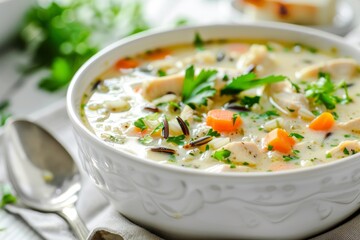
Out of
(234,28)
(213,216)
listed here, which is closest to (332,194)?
(213,216)

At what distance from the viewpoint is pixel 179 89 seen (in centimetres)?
256

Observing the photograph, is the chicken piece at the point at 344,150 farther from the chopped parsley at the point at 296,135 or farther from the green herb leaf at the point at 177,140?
the green herb leaf at the point at 177,140

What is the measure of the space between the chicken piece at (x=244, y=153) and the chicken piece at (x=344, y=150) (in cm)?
26

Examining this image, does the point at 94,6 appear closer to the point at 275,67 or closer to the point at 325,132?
the point at 275,67

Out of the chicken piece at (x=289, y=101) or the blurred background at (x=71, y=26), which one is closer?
the chicken piece at (x=289, y=101)

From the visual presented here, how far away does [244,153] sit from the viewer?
2.07 meters

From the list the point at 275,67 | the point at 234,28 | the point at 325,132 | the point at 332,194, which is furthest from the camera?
the point at 234,28

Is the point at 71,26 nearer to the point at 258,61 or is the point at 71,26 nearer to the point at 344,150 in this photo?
the point at 258,61

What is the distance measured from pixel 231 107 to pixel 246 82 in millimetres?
137

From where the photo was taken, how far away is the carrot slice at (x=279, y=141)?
2.13 meters

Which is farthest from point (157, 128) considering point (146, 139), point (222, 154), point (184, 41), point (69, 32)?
point (69, 32)

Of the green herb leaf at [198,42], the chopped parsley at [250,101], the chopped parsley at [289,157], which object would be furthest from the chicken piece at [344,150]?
the green herb leaf at [198,42]

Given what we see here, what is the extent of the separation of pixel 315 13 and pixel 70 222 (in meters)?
2.57

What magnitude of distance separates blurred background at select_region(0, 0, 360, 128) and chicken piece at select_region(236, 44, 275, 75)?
0.83 m
